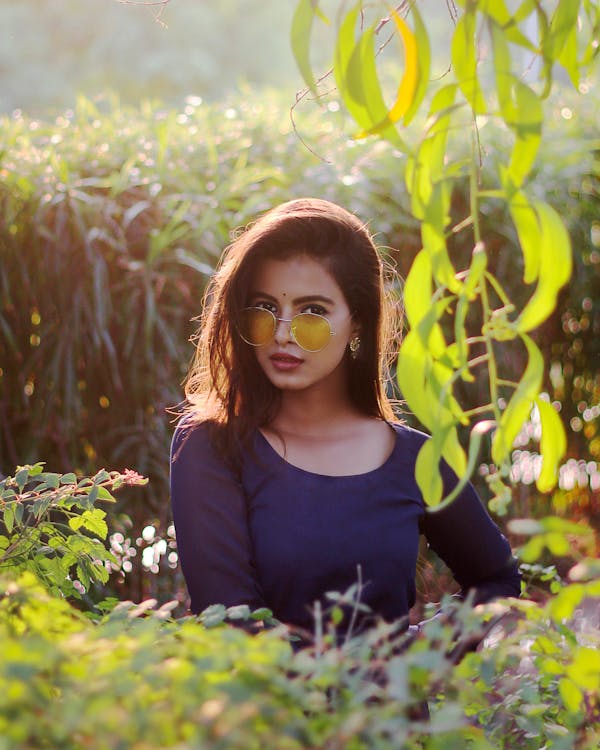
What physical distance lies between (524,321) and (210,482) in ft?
2.90

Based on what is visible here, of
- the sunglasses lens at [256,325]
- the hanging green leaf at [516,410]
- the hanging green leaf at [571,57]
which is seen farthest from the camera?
the sunglasses lens at [256,325]

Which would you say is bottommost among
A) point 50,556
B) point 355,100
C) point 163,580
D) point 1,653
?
point 163,580

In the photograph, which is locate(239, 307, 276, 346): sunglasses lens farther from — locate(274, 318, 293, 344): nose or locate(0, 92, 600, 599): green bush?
locate(0, 92, 600, 599): green bush

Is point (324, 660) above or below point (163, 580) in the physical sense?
above

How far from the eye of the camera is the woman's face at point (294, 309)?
196 cm

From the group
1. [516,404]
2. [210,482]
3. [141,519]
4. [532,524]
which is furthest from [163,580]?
[532,524]

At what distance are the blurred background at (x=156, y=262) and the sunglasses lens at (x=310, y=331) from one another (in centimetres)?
75

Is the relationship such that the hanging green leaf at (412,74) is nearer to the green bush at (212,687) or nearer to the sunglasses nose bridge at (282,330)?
the green bush at (212,687)

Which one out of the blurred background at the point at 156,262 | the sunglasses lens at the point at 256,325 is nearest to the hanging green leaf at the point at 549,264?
the sunglasses lens at the point at 256,325

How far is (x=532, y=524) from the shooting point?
3.05ft

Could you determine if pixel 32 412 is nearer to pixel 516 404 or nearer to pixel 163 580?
pixel 163 580

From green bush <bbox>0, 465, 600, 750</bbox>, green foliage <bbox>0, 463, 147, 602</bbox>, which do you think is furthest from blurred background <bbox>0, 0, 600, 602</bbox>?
green bush <bbox>0, 465, 600, 750</bbox>

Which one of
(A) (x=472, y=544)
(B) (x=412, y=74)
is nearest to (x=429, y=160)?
(B) (x=412, y=74)

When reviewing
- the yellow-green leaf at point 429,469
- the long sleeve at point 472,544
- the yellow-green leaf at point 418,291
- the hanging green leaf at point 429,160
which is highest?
the hanging green leaf at point 429,160
